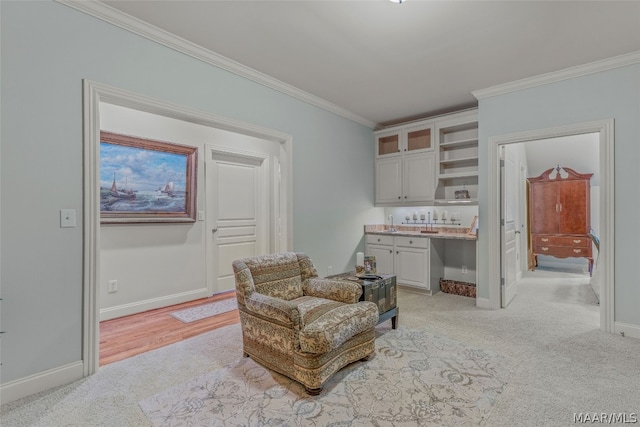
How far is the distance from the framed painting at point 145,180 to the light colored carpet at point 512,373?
173 cm

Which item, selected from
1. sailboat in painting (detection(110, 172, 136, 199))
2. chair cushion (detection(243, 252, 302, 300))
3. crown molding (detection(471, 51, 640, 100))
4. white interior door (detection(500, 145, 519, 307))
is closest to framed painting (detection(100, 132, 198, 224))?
sailboat in painting (detection(110, 172, 136, 199))

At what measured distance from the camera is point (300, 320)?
2084 millimetres

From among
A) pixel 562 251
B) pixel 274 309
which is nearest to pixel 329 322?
pixel 274 309

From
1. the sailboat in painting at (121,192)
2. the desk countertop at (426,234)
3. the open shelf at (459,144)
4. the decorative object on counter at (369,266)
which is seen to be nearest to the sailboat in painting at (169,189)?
the sailboat in painting at (121,192)

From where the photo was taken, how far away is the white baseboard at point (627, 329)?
2.93m

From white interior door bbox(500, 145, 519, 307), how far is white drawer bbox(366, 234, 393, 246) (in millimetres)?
1486

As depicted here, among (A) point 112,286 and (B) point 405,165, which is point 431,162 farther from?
(A) point 112,286

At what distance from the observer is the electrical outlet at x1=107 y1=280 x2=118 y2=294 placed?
3.52 m

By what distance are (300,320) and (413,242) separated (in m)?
2.80

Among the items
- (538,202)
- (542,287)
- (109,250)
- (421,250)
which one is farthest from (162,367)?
(538,202)

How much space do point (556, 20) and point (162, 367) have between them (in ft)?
13.3

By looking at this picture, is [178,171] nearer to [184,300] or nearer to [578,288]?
[184,300]

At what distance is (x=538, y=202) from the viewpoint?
6398mm

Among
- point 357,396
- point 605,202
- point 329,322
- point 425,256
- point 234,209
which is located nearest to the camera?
point 357,396
